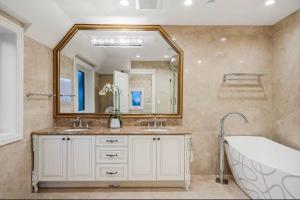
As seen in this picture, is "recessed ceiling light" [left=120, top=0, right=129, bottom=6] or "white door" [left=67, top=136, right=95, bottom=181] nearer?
"recessed ceiling light" [left=120, top=0, right=129, bottom=6]

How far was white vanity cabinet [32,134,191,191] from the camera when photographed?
8.87ft

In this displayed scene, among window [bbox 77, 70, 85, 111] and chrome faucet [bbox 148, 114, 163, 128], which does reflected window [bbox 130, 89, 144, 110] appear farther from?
window [bbox 77, 70, 85, 111]

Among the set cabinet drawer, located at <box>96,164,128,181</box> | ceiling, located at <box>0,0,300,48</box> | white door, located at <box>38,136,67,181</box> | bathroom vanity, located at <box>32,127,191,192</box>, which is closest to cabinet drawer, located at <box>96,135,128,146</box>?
bathroom vanity, located at <box>32,127,191,192</box>

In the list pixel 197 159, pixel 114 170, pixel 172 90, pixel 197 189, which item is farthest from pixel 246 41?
pixel 114 170

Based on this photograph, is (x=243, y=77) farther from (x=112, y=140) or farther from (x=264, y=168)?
(x=112, y=140)

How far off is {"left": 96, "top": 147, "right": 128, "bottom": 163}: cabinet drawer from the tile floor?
427 millimetres

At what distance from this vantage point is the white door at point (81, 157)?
2709 millimetres

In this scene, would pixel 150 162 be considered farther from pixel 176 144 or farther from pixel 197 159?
pixel 197 159

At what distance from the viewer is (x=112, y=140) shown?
2.73 meters

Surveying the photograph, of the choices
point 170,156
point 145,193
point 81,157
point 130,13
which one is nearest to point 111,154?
point 81,157

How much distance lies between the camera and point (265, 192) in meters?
2.17

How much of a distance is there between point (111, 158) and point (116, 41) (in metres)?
1.83

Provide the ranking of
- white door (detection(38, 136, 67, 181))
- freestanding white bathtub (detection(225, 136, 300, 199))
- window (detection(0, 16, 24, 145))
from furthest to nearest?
white door (detection(38, 136, 67, 181)), window (detection(0, 16, 24, 145)), freestanding white bathtub (detection(225, 136, 300, 199))

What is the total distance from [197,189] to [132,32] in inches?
101
